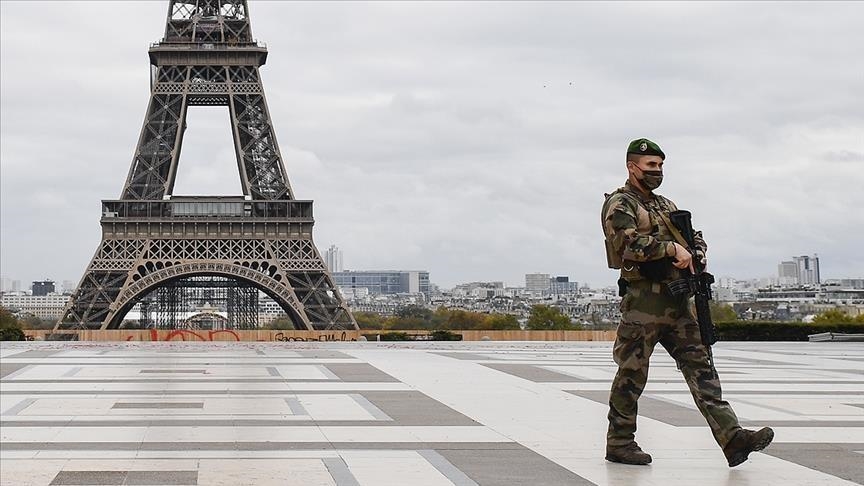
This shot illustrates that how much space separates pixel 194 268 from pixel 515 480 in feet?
147

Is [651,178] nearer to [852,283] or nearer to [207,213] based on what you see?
[207,213]

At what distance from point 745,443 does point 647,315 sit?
0.96 metres

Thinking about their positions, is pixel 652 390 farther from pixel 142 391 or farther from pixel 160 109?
pixel 160 109

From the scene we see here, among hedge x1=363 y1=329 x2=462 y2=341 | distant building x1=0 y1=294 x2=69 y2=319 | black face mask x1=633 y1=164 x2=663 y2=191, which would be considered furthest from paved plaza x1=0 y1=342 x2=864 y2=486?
distant building x1=0 y1=294 x2=69 y2=319

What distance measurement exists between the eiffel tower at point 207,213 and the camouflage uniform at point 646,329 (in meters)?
41.5

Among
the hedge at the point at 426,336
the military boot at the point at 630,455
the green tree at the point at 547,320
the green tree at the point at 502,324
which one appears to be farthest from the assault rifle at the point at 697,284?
the green tree at the point at 547,320

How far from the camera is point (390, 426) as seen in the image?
8570mm

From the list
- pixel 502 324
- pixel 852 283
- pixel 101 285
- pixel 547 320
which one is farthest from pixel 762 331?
pixel 852 283

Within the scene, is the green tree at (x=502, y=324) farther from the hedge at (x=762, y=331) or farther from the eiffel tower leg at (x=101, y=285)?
the hedge at (x=762, y=331)

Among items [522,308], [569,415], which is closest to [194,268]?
[569,415]

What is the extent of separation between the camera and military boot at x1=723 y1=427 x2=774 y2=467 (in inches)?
248

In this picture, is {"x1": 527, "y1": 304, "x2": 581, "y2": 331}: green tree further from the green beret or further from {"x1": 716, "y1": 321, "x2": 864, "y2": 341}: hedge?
the green beret

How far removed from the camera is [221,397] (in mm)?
11031

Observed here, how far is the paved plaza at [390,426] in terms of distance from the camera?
6.25 metres
